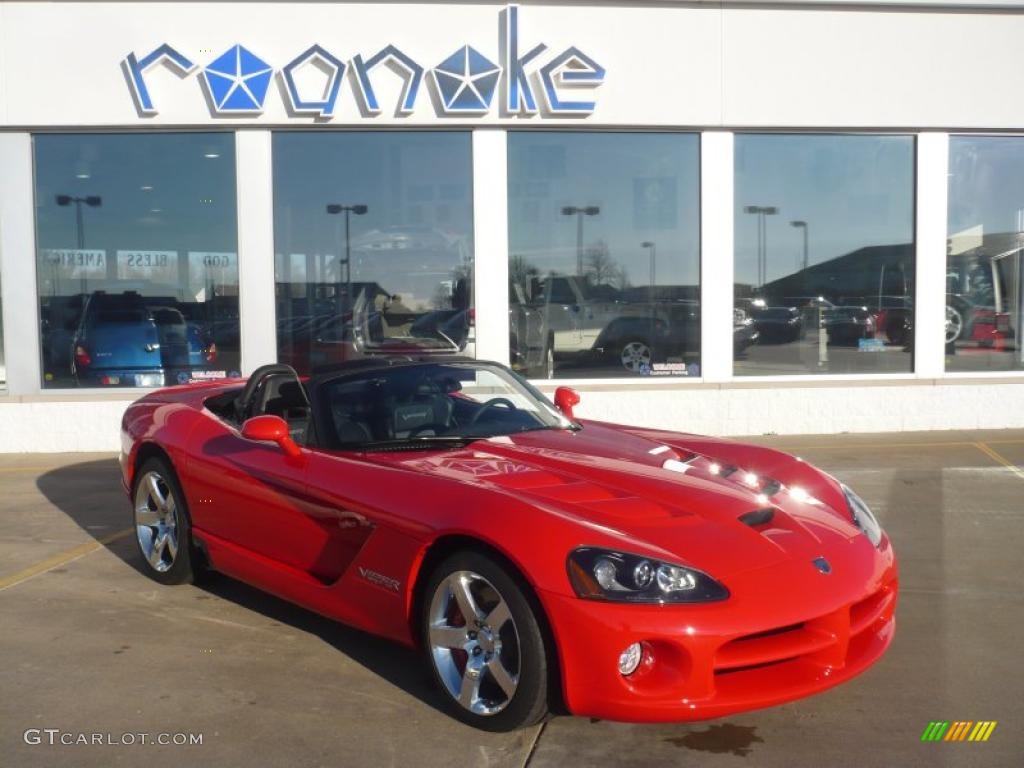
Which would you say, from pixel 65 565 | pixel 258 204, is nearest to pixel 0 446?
pixel 258 204

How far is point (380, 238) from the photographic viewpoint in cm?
1155

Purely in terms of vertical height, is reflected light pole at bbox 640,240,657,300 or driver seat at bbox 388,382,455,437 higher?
reflected light pole at bbox 640,240,657,300

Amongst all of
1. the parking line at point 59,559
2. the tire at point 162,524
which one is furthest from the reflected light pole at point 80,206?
the tire at point 162,524

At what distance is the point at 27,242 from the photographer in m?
11.3

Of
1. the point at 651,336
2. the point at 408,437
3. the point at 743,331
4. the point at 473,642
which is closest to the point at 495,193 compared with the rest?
the point at 651,336

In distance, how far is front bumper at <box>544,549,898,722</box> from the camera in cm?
333

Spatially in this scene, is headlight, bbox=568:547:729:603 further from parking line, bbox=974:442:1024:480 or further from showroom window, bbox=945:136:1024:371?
showroom window, bbox=945:136:1024:371

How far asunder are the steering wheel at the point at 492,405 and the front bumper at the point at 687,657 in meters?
1.79

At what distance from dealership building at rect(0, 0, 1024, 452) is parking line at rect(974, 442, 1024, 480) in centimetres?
123

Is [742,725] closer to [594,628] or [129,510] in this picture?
[594,628]

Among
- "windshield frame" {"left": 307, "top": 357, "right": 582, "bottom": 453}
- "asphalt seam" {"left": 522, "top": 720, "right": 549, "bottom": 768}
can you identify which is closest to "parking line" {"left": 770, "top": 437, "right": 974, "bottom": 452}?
"windshield frame" {"left": 307, "top": 357, "right": 582, "bottom": 453}

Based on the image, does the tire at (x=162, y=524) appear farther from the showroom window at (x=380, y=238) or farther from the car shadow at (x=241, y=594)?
the showroom window at (x=380, y=238)

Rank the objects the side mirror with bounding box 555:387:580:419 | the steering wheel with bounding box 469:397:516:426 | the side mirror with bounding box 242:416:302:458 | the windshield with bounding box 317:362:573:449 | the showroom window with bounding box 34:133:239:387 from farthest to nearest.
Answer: the showroom window with bounding box 34:133:239:387, the side mirror with bounding box 555:387:580:419, the steering wheel with bounding box 469:397:516:426, the windshield with bounding box 317:362:573:449, the side mirror with bounding box 242:416:302:458

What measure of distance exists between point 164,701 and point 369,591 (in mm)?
906
